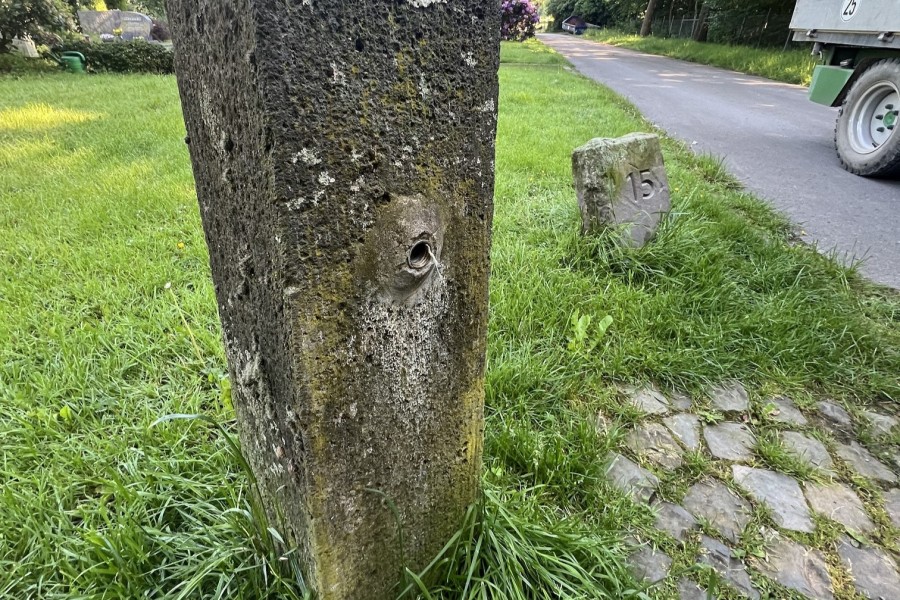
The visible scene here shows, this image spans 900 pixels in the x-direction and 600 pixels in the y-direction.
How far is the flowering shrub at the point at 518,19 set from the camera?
17.8 meters

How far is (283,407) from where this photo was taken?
3.36 ft

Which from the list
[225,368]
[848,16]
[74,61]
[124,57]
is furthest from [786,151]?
[74,61]

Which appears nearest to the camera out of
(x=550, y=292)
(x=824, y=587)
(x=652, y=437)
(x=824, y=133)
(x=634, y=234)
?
(x=824, y=587)

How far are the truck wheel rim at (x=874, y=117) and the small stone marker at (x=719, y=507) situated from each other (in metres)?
4.91

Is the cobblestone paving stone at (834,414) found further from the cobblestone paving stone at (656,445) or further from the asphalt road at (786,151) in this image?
the asphalt road at (786,151)

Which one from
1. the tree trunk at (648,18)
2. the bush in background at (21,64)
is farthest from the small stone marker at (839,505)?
the tree trunk at (648,18)

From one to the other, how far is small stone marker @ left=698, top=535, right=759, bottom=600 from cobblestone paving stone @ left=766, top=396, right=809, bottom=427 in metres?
0.84

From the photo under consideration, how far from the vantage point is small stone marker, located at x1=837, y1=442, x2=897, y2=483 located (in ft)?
6.81

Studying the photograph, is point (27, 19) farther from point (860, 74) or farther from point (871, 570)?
point (871, 570)

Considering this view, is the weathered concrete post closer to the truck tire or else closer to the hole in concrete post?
the hole in concrete post

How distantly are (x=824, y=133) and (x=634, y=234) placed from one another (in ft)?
18.6

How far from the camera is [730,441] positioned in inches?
87.4

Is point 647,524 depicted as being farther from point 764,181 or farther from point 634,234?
point 764,181

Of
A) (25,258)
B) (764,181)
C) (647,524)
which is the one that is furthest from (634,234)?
(25,258)
